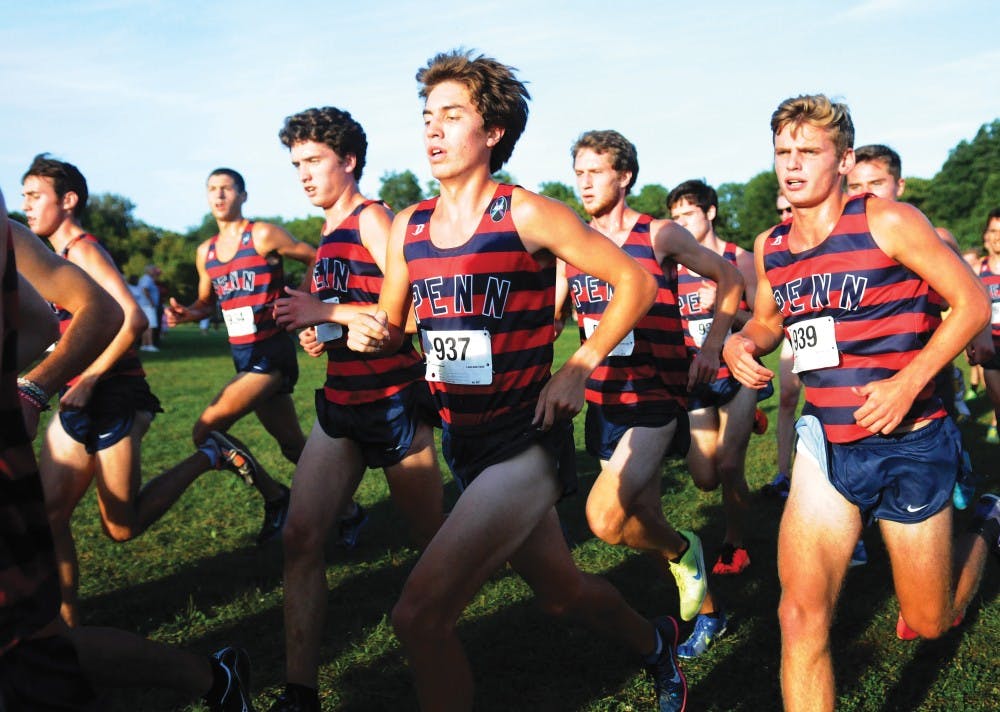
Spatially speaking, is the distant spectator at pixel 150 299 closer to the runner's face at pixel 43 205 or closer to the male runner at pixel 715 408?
the runner's face at pixel 43 205

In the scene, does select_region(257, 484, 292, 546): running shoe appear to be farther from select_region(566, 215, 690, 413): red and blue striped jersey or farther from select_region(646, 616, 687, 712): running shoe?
select_region(646, 616, 687, 712): running shoe

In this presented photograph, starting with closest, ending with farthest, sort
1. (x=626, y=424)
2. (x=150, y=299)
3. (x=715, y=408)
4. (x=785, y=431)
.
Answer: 1. (x=626, y=424)
2. (x=715, y=408)
3. (x=785, y=431)
4. (x=150, y=299)

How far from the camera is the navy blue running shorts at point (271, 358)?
6.19 meters

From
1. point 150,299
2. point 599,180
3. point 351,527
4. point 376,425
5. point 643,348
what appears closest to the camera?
point 376,425

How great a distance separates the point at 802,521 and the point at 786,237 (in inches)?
42.8

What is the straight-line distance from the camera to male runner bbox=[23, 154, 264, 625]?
14.2 ft

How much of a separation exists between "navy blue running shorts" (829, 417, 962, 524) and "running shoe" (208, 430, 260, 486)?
3975mm

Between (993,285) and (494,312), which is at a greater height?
(494,312)

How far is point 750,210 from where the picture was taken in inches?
2717

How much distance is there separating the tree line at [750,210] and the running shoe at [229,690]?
3909 cm

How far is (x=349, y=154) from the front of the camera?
4.44 m

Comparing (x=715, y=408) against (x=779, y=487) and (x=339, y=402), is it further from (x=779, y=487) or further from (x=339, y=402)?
(x=339, y=402)

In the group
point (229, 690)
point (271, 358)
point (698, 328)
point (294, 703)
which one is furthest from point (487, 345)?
point (271, 358)

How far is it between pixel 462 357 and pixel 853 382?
1.38m
